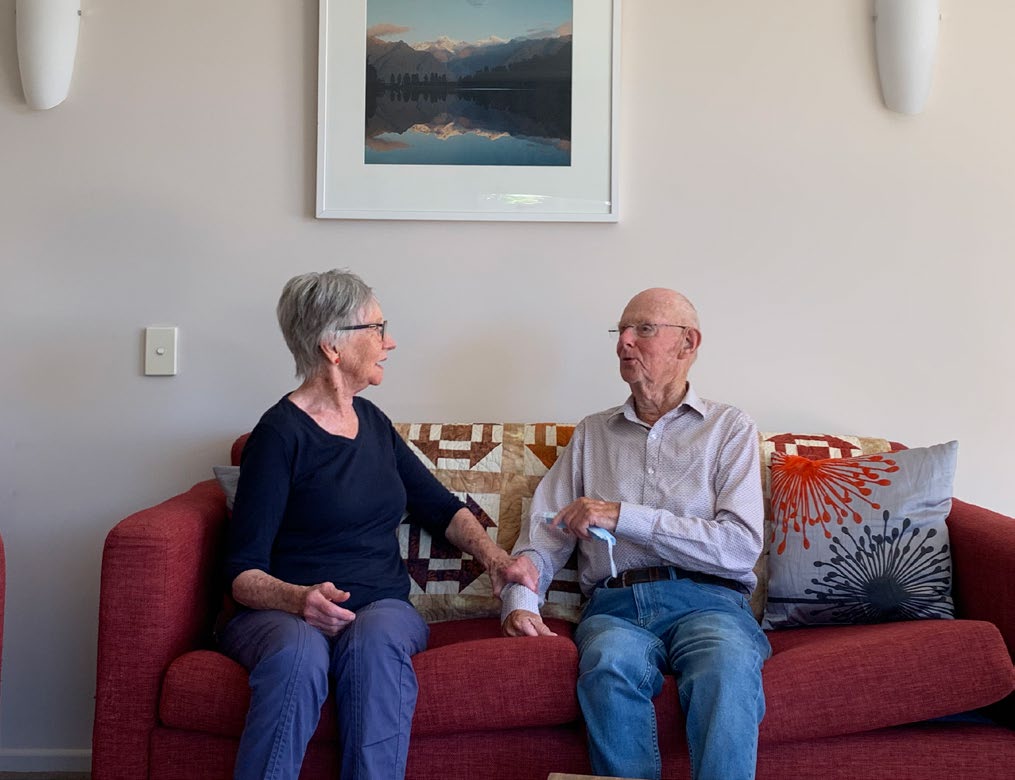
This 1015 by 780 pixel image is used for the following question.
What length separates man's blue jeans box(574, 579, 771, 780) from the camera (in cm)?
154

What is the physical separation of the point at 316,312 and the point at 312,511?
16.0 inches

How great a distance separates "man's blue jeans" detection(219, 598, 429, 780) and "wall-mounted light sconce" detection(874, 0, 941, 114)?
189cm

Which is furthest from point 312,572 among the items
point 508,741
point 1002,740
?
point 1002,740

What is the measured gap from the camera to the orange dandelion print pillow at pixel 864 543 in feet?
6.52

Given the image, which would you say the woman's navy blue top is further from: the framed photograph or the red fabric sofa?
Answer: the framed photograph

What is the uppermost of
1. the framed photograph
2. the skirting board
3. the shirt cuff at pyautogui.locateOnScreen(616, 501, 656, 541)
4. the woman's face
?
the framed photograph

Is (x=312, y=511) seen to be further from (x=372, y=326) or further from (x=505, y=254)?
(x=505, y=254)

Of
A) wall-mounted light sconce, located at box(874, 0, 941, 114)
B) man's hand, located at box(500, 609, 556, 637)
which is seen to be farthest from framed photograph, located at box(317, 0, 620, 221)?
man's hand, located at box(500, 609, 556, 637)

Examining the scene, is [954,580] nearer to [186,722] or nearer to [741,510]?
[741,510]

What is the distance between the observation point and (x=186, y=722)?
1.68 meters

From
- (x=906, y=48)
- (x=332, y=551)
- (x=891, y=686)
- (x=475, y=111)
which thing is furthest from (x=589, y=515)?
(x=906, y=48)

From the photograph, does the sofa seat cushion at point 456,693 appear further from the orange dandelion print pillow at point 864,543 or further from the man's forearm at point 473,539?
the orange dandelion print pillow at point 864,543

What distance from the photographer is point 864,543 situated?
203 cm

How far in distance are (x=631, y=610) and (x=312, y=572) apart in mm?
642
